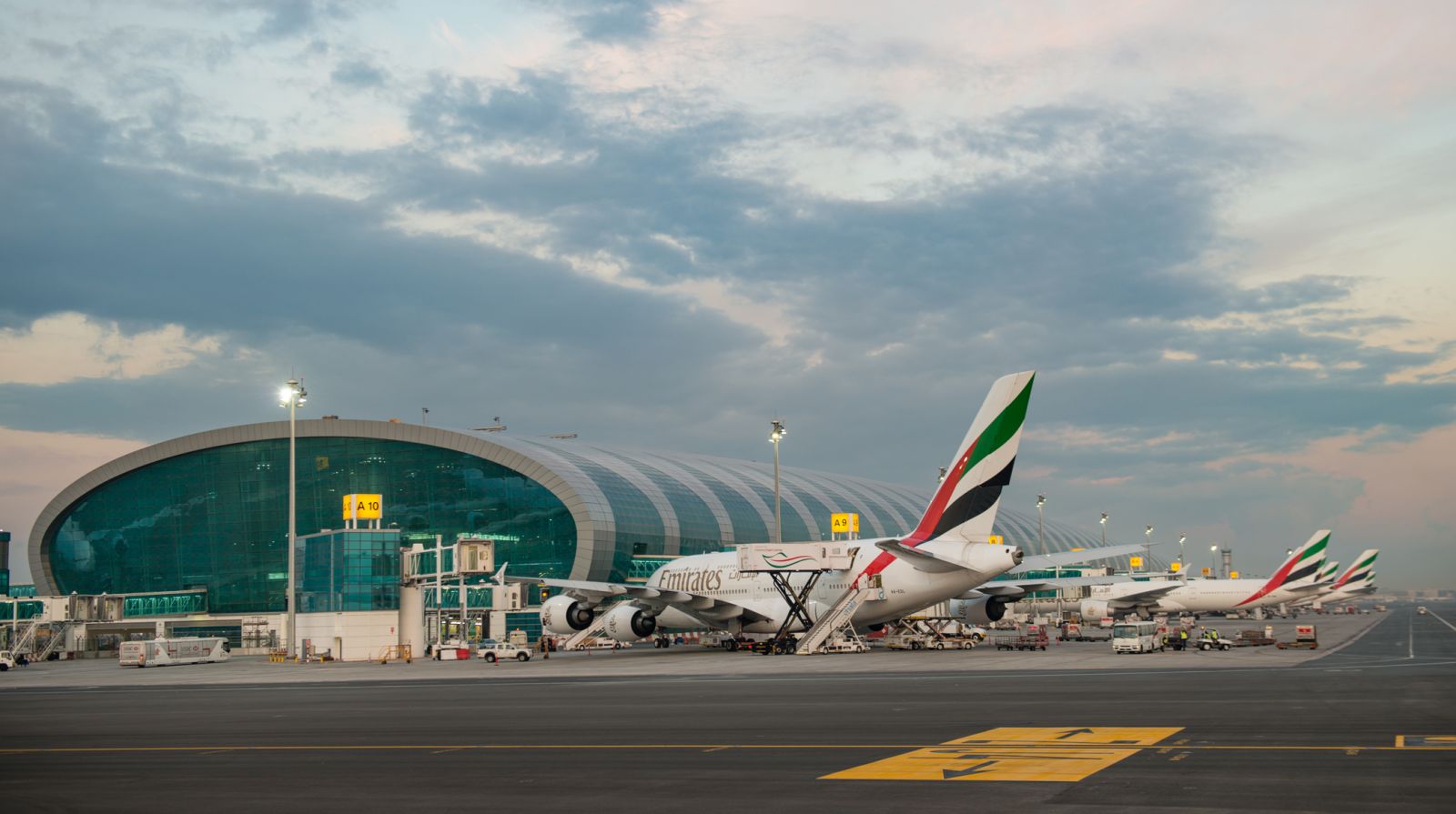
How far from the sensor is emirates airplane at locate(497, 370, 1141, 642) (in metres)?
45.2

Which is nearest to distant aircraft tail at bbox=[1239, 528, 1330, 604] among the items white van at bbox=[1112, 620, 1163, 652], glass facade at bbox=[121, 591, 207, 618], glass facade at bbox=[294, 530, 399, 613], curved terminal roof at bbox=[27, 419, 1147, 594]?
curved terminal roof at bbox=[27, 419, 1147, 594]

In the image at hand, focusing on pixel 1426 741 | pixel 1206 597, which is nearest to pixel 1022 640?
pixel 1426 741

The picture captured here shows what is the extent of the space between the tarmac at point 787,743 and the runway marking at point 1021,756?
6 centimetres

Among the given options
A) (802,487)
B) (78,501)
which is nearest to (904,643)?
(802,487)

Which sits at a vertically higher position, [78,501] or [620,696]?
[78,501]

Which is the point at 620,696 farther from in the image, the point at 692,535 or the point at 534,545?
the point at 692,535

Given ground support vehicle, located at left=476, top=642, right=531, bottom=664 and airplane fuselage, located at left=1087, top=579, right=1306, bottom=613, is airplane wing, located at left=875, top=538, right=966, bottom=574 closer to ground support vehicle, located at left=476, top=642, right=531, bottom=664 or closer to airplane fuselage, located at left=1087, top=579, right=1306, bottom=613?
ground support vehicle, located at left=476, top=642, right=531, bottom=664

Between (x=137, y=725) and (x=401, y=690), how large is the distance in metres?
10.1

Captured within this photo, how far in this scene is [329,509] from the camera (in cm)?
8869

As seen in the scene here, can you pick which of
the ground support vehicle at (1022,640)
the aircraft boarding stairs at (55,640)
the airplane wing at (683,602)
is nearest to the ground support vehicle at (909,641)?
the ground support vehicle at (1022,640)

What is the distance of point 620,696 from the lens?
29.8 metres

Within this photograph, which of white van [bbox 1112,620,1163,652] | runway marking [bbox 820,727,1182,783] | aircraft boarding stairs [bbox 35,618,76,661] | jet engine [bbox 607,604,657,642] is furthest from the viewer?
aircraft boarding stairs [bbox 35,618,76,661]

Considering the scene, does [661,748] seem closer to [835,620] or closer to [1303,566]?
[835,620]

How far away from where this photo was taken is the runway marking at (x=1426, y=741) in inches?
625
